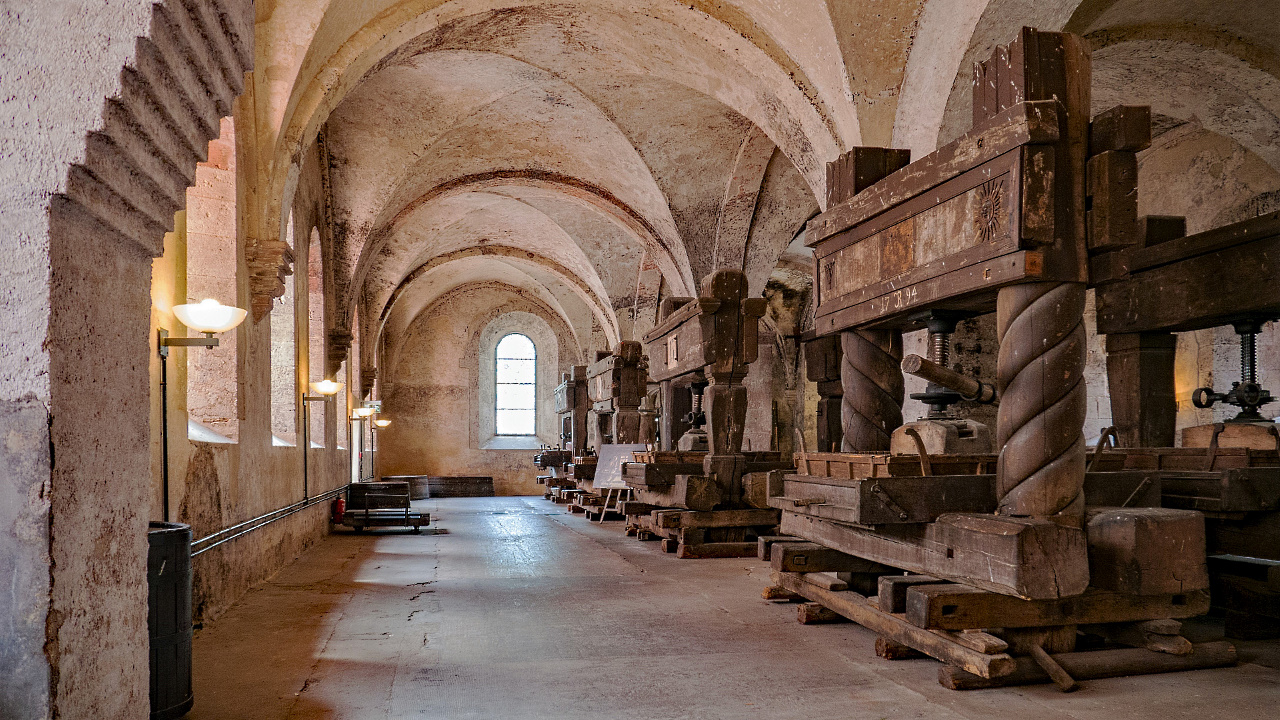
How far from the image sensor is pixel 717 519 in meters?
8.35

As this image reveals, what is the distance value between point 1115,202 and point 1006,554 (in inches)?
59.0

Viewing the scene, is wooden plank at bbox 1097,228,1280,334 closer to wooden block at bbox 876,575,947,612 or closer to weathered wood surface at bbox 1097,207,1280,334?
weathered wood surface at bbox 1097,207,1280,334

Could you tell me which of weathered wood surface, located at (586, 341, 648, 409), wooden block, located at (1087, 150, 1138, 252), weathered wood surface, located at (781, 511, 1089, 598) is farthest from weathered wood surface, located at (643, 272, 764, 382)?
weathered wood surface, located at (586, 341, 648, 409)

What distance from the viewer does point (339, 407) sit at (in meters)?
14.2

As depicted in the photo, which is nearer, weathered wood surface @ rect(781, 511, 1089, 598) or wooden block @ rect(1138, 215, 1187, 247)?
weathered wood surface @ rect(781, 511, 1089, 598)

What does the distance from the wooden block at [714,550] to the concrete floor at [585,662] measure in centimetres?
93

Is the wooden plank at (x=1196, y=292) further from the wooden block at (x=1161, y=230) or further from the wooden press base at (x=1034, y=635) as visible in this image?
the wooden press base at (x=1034, y=635)

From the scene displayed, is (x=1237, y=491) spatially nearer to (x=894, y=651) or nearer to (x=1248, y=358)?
(x=1248, y=358)

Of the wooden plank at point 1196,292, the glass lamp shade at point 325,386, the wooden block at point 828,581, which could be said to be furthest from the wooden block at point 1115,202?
the glass lamp shade at point 325,386

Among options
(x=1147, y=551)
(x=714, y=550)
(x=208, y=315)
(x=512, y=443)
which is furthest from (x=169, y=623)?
(x=512, y=443)

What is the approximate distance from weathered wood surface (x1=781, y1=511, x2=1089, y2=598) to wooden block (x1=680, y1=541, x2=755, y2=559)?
4300 millimetres

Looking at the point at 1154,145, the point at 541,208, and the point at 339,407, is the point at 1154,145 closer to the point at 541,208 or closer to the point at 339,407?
the point at 541,208

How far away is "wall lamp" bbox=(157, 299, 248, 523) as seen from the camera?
468 centimetres

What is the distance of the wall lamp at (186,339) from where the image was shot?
468 centimetres
